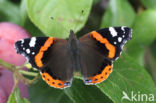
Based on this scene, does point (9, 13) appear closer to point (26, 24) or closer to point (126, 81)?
point (26, 24)

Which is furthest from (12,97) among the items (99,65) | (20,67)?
(99,65)

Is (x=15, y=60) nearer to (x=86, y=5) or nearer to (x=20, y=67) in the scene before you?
(x=20, y=67)

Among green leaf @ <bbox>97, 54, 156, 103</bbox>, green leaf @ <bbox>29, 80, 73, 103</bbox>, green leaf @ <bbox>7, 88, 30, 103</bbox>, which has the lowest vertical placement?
green leaf @ <bbox>29, 80, 73, 103</bbox>

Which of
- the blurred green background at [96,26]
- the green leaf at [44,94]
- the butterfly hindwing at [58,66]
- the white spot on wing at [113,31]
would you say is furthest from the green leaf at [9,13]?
the white spot on wing at [113,31]

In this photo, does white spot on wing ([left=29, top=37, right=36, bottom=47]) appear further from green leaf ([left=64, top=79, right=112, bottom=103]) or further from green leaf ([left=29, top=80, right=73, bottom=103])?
green leaf ([left=29, top=80, right=73, bottom=103])

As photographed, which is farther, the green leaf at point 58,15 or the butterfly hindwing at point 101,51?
the green leaf at point 58,15

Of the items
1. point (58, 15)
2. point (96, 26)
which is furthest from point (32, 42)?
point (96, 26)

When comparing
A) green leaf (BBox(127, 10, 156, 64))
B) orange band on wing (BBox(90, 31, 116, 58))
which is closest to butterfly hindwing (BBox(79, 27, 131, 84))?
orange band on wing (BBox(90, 31, 116, 58))

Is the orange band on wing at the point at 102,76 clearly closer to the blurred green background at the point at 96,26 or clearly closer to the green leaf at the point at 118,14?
the blurred green background at the point at 96,26
